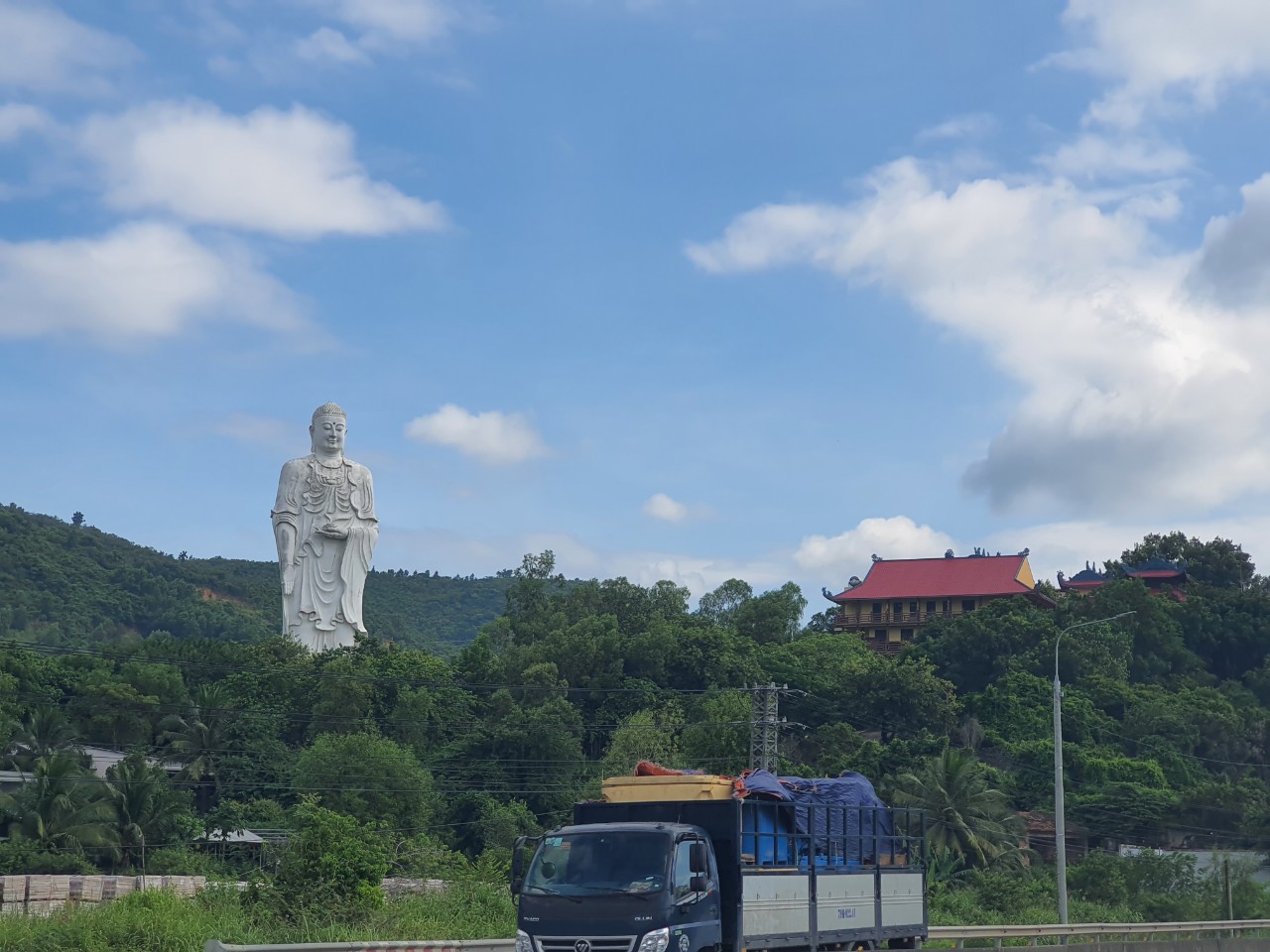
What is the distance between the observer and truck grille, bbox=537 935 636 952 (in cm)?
1465

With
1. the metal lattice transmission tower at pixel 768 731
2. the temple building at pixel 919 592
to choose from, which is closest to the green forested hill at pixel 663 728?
the metal lattice transmission tower at pixel 768 731

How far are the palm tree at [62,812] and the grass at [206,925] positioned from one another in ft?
69.2

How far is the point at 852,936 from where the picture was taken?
18797 millimetres

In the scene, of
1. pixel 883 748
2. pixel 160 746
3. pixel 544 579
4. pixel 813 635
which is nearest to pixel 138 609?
pixel 544 579

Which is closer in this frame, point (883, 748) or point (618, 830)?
point (618, 830)

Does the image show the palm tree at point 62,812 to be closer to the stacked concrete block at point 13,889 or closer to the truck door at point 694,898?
the stacked concrete block at point 13,889

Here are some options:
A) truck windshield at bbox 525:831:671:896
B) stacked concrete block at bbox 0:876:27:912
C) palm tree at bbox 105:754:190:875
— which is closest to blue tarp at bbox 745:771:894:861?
truck windshield at bbox 525:831:671:896

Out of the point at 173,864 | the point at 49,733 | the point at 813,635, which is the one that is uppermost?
the point at 813,635

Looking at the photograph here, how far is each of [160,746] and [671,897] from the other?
43.1 m

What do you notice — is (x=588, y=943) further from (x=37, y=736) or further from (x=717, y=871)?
(x=37, y=736)

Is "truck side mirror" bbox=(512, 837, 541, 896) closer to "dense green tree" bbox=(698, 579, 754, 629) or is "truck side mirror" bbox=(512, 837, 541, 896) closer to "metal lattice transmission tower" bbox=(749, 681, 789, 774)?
"metal lattice transmission tower" bbox=(749, 681, 789, 774)

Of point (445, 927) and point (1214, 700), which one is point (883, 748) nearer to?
point (1214, 700)

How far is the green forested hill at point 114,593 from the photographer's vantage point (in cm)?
10919

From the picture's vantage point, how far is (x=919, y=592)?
90062 mm
